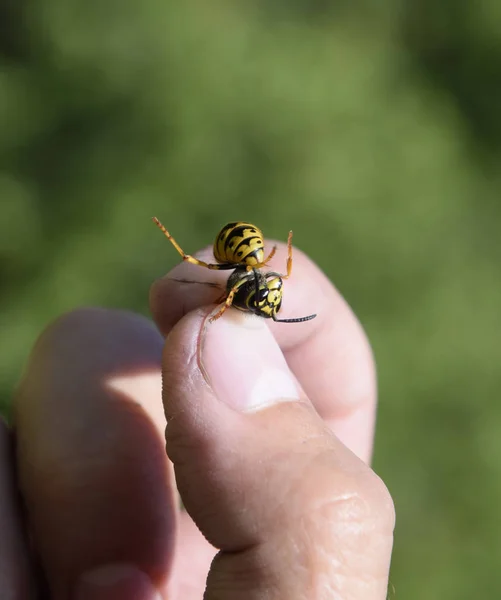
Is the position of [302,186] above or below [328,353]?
above

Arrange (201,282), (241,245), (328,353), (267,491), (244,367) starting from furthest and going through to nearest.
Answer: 1. (328,353)
2. (201,282)
3. (241,245)
4. (244,367)
5. (267,491)

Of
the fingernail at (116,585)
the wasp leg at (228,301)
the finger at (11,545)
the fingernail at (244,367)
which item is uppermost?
the wasp leg at (228,301)

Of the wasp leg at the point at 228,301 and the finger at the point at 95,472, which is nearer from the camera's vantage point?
the wasp leg at the point at 228,301

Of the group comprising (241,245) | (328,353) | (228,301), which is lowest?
(328,353)

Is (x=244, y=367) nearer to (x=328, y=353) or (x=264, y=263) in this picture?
(x=264, y=263)

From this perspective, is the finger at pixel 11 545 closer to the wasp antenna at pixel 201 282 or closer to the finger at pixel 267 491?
the finger at pixel 267 491

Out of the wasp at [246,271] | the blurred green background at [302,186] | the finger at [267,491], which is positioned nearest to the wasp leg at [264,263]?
the wasp at [246,271]

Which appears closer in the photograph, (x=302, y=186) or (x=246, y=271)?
(x=246, y=271)

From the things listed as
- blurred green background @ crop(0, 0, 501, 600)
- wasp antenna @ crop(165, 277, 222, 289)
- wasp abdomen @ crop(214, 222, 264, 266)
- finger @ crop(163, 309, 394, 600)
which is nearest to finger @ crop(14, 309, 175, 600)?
wasp antenna @ crop(165, 277, 222, 289)

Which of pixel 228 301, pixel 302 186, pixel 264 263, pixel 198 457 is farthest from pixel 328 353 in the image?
pixel 302 186

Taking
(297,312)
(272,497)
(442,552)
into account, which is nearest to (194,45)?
(297,312)
